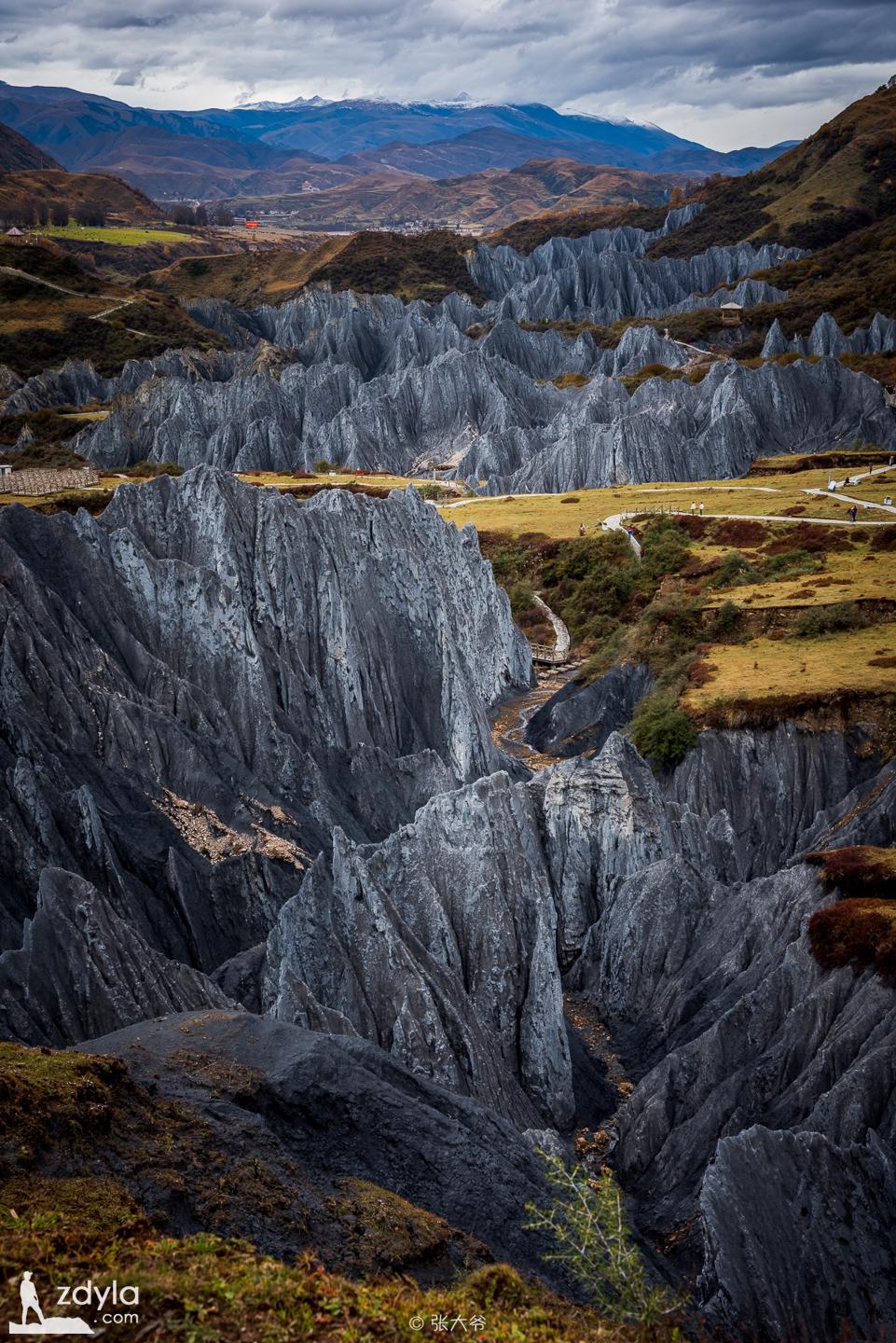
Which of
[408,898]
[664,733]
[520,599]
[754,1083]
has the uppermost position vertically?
[520,599]

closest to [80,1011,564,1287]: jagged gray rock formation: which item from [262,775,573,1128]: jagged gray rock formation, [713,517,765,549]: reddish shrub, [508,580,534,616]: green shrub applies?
[262,775,573,1128]: jagged gray rock formation

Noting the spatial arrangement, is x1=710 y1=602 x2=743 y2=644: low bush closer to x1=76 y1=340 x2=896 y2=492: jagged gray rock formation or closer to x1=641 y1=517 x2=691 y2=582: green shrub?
x1=641 y1=517 x2=691 y2=582: green shrub

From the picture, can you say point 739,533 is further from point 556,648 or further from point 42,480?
point 42,480

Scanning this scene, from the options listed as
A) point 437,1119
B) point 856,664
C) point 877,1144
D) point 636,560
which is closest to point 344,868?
point 437,1119

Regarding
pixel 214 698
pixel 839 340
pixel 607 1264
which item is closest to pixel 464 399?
pixel 839 340

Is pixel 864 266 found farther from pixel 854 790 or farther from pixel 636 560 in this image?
pixel 854 790

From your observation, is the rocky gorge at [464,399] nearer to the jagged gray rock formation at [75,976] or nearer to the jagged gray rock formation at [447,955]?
the jagged gray rock formation at [447,955]
